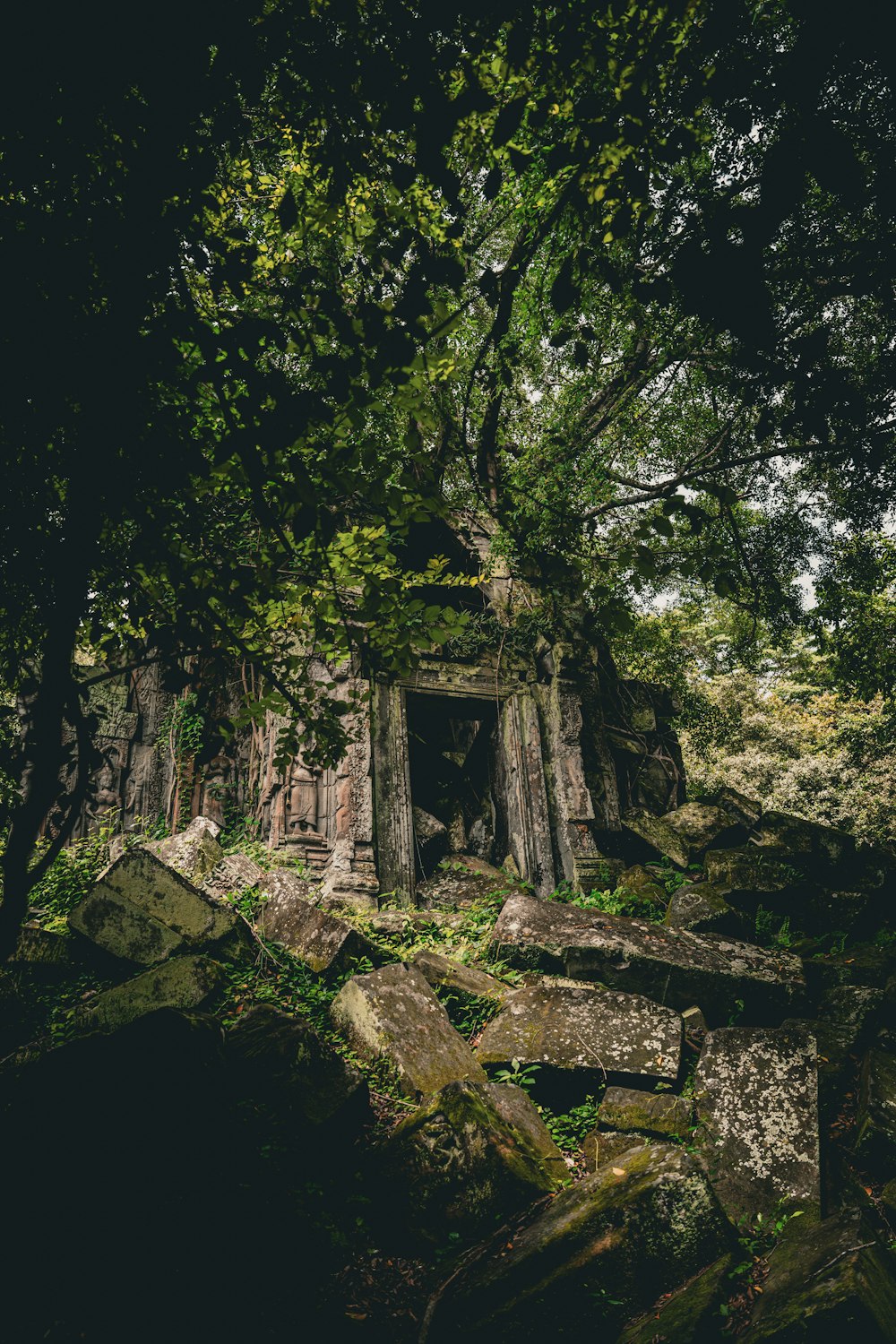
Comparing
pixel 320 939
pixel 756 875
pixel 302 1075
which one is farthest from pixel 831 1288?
pixel 756 875

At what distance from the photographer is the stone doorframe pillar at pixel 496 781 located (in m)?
8.69

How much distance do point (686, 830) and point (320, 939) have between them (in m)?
6.39

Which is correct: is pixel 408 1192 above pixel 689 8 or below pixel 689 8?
below

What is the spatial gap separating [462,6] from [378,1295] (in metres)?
4.88

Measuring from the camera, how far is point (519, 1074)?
14.3ft

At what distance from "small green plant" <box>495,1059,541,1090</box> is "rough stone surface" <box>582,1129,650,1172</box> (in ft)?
1.64

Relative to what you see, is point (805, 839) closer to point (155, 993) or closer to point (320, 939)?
point (320, 939)

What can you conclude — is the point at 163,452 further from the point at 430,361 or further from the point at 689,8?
the point at 689,8

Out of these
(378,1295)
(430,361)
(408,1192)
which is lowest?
(378,1295)

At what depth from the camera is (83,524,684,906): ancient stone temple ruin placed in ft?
28.3

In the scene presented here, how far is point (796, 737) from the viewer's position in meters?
19.8

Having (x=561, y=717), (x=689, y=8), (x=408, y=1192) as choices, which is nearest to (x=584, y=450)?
(x=561, y=717)

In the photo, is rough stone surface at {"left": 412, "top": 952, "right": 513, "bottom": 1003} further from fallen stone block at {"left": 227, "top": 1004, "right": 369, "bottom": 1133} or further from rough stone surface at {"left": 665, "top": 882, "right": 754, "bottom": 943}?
rough stone surface at {"left": 665, "top": 882, "right": 754, "bottom": 943}

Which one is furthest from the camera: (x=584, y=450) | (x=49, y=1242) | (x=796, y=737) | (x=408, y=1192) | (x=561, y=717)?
(x=796, y=737)
